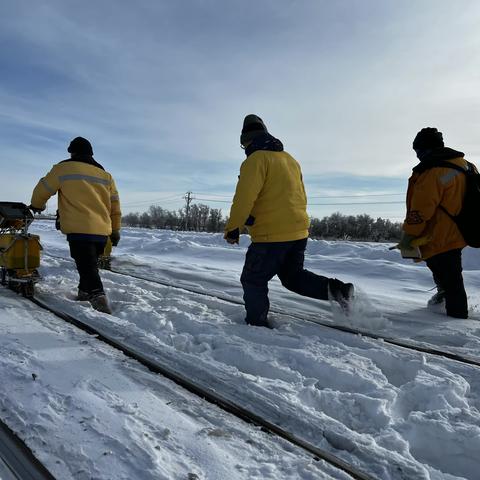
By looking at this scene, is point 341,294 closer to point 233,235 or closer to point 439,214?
point 233,235

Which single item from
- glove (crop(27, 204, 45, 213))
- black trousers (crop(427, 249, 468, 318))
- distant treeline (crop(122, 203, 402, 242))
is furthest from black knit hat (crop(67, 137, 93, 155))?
distant treeline (crop(122, 203, 402, 242))

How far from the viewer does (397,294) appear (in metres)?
6.41

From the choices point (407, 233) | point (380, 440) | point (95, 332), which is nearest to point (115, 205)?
point (95, 332)

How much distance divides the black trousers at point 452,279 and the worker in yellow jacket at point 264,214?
5.05 feet

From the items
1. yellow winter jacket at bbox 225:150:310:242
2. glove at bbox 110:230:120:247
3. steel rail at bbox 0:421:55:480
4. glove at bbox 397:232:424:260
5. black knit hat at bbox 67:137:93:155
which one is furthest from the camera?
glove at bbox 110:230:120:247

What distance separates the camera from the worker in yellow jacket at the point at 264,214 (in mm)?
3746

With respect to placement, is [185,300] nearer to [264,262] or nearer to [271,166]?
[264,262]

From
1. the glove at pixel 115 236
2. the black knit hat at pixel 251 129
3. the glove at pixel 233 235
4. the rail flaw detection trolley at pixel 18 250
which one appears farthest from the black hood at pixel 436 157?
the rail flaw detection trolley at pixel 18 250

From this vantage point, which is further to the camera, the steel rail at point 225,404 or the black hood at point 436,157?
the black hood at point 436,157

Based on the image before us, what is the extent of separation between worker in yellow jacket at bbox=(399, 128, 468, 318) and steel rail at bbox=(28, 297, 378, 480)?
2935mm

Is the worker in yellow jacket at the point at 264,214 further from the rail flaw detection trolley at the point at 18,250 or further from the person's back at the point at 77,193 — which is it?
the rail flaw detection trolley at the point at 18,250

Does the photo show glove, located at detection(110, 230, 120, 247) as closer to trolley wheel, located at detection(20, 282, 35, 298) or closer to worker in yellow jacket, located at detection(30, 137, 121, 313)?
worker in yellow jacket, located at detection(30, 137, 121, 313)

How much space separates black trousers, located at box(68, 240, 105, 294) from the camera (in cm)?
459

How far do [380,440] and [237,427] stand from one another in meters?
0.69
